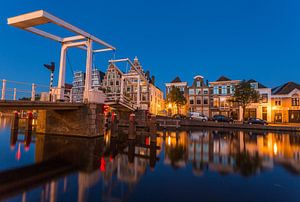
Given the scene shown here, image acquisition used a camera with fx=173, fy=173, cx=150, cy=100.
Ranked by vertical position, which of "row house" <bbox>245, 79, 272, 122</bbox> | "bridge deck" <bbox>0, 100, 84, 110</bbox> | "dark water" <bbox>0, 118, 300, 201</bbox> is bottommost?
"dark water" <bbox>0, 118, 300, 201</bbox>

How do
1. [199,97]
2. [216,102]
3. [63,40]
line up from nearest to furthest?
1. [63,40]
2. [216,102]
3. [199,97]

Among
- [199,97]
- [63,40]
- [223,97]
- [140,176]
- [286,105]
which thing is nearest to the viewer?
[140,176]

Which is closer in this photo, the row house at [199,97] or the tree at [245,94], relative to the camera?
the tree at [245,94]

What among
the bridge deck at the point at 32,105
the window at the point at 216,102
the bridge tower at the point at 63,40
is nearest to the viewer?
the bridge deck at the point at 32,105

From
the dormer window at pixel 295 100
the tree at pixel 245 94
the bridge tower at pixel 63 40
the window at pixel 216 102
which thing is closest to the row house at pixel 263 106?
the dormer window at pixel 295 100

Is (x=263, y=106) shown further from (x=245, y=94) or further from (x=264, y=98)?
(x=245, y=94)

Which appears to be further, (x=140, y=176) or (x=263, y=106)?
(x=263, y=106)

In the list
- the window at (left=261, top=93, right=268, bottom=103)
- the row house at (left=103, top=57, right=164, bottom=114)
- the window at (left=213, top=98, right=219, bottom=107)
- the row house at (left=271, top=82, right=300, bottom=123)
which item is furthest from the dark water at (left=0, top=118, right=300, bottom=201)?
the row house at (left=271, top=82, right=300, bottom=123)

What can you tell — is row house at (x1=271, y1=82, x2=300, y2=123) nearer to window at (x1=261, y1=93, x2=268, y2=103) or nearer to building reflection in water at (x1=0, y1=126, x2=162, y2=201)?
window at (x1=261, y1=93, x2=268, y2=103)

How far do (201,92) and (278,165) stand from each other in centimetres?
3847

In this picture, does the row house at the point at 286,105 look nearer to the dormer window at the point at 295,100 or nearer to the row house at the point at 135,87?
the dormer window at the point at 295,100

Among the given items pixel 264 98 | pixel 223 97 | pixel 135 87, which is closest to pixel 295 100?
pixel 264 98

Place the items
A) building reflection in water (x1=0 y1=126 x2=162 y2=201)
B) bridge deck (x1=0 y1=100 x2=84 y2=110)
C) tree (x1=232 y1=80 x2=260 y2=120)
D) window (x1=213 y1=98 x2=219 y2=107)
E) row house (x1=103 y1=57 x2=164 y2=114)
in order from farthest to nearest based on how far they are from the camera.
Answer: window (x1=213 y1=98 x2=219 y2=107) < row house (x1=103 y1=57 x2=164 y2=114) < tree (x1=232 y1=80 x2=260 y2=120) < bridge deck (x1=0 y1=100 x2=84 y2=110) < building reflection in water (x1=0 y1=126 x2=162 y2=201)

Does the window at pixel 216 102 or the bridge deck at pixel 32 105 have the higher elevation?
the window at pixel 216 102
